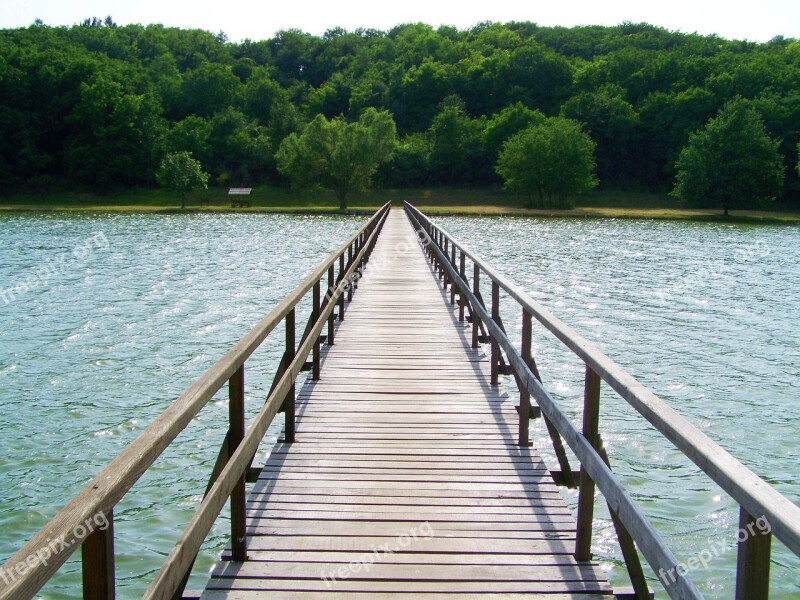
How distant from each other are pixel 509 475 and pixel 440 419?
125 cm

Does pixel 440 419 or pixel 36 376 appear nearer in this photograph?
pixel 440 419

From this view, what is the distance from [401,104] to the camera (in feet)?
346

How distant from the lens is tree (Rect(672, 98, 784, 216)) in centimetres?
5966

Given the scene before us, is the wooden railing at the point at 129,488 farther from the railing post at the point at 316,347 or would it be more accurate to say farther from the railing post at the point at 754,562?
the railing post at the point at 316,347

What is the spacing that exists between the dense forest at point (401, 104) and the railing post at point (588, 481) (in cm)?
6679

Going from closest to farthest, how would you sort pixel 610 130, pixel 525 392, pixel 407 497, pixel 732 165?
pixel 407 497 < pixel 525 392 < pixel 732 165 < pixel 610 130

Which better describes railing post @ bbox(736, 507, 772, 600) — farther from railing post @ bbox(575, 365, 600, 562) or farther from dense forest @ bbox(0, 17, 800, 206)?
dense forest @ bbox(0, 17, 800, 206)

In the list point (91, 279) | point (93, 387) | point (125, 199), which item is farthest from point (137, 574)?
point (125, 199)

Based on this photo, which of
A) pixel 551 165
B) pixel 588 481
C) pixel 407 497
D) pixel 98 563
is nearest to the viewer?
pixel 98 563

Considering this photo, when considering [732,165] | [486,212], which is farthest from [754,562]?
[732,165]

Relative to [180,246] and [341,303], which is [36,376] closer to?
[341,303]

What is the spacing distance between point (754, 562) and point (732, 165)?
2518 inches

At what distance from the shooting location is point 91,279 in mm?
21422

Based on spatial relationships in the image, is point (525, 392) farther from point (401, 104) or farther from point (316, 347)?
point (401, 104)
